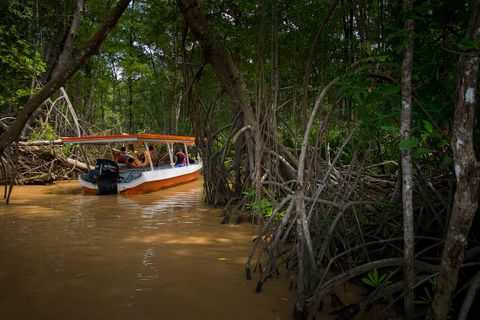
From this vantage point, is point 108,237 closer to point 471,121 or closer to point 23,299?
point 23,299

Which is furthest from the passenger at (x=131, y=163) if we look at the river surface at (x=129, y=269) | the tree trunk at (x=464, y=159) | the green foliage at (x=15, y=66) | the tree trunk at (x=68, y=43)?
the tree trunk at (x=464, y=159)

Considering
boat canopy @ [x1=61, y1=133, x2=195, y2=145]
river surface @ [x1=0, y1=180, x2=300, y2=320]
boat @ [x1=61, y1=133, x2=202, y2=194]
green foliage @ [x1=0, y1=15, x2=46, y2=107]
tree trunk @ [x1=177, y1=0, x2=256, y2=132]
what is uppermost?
green foliage @ [x1=0, y1=15, x2=46, y2=107]

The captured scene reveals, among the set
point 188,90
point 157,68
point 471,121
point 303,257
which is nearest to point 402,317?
point 303,257

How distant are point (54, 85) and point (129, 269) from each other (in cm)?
226

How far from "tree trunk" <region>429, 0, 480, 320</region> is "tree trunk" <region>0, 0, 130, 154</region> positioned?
358cm

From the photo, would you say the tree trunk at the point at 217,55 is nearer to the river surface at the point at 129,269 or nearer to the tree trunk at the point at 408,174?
the river surface at the point at 129,269

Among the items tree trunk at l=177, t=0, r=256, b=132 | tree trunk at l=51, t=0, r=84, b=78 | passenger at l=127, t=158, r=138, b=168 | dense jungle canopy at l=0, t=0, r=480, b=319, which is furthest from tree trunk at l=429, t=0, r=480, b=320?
tree trunk at l=51, t=0, r=84, b=78

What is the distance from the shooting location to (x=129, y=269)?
3861mm

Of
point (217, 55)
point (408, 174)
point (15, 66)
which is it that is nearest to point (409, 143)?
point (408, 174)

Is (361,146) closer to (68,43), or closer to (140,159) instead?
(140,159)

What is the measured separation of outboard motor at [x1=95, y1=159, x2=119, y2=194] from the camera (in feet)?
32.8

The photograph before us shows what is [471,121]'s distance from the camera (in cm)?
189

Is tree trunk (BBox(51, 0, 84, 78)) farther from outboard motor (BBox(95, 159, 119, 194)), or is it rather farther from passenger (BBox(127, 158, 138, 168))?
outboard motor (BBox(95, 159, 119, 194))

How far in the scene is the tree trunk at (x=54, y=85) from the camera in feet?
13.1
